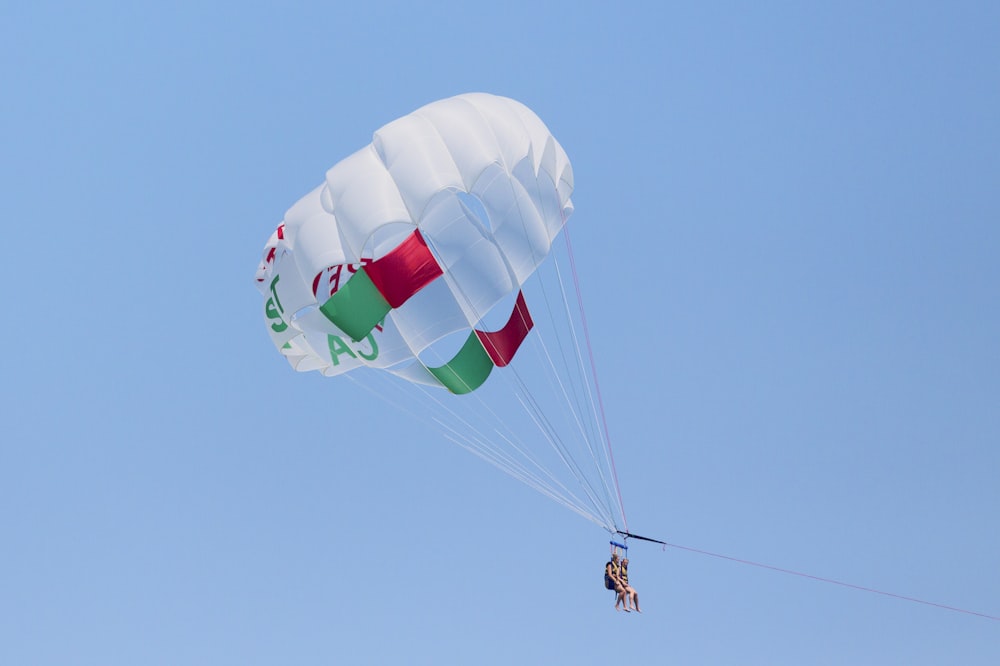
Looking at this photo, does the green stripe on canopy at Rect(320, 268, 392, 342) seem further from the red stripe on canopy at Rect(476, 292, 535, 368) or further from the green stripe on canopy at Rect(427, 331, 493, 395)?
the red stripe on canopy at Rect(476, 292, 535, 368)

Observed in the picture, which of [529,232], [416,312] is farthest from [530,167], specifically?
[416,312]

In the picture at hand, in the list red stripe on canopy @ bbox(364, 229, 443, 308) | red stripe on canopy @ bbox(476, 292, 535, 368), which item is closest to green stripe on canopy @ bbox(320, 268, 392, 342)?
red stripe on canopy @ bbox(364, 229, 443, 308)

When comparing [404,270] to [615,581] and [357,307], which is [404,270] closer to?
[357,307]

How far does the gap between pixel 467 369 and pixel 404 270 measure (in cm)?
304

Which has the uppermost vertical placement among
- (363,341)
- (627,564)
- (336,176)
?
(336,176)

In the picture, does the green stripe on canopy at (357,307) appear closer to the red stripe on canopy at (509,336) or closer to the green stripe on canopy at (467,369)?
the green stripe on canopy at (467,369)

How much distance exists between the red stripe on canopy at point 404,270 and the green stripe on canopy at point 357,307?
0.43 feet

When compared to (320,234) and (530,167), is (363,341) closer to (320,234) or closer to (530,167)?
(320,234)

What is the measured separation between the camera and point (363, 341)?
86.4ft

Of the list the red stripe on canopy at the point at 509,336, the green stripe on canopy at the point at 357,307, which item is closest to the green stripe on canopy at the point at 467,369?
the red stripe on canopy at the point at 509,336

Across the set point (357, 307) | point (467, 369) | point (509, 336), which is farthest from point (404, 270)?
point (509, 336)

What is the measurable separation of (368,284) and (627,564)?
237 inches

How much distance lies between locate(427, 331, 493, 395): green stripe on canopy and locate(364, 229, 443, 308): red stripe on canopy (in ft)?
7.93

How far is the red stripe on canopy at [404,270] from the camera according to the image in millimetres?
25125
